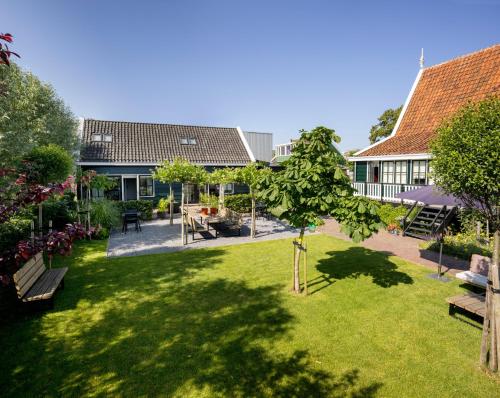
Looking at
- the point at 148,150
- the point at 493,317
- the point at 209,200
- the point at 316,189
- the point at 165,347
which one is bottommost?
the point at 165,347

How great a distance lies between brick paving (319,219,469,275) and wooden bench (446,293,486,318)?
Result: 3143 mm

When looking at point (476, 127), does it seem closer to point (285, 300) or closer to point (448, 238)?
point (285, 300)

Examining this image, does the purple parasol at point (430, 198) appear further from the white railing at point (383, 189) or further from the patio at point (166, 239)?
the patio at point (166, 239)

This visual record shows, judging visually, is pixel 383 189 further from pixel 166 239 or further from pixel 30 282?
pixel 30 282

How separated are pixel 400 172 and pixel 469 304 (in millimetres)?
12293

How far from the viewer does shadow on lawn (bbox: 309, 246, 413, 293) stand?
27.8ft

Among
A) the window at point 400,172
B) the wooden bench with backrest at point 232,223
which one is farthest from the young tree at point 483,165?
the window at point 400,172

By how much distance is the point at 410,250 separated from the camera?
11.8 m

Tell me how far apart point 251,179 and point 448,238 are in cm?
851

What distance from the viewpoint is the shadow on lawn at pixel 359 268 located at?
27.8ft

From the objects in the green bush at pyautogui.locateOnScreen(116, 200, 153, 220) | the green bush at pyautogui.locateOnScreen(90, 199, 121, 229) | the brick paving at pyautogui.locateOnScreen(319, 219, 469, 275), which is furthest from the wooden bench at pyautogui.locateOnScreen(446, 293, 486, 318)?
the green bush at pyautogui.locateOnScreen(116, 200, 153, 220)

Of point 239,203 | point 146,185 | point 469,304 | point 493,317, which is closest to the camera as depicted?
point 493,317

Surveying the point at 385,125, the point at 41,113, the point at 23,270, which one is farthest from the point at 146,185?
the point at 385,125

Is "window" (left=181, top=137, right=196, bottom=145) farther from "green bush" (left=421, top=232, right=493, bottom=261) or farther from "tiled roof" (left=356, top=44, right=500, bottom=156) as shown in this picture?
"green bush" (left=421, top=232, right=493, bottom=261)
